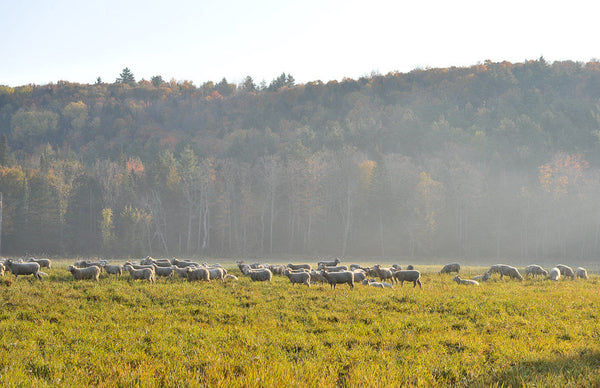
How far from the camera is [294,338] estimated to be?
421 inches

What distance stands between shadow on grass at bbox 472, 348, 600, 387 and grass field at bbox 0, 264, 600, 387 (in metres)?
0.04

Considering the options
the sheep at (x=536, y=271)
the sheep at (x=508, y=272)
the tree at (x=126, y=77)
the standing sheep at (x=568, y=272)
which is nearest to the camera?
the sheep at (x=508, y=272)

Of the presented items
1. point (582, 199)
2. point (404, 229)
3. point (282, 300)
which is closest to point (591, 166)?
point (582, 199)

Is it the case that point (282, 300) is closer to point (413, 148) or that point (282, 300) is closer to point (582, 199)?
point (582, 199)

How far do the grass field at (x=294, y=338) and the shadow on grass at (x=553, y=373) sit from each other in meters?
0.04


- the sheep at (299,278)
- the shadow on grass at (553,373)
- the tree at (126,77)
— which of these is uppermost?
the tree at (126,77)

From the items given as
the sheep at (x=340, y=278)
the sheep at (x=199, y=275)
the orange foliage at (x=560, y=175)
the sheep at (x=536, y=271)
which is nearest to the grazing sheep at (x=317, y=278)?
the sheep at (x=340, y=278)

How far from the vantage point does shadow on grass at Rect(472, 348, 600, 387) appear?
25.0 ft

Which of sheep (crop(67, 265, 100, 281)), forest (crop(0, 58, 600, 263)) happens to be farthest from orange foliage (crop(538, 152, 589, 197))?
sheep (crop(67, 265, 100, 281))

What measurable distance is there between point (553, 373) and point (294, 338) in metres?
5.80

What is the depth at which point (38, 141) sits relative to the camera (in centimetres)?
13200

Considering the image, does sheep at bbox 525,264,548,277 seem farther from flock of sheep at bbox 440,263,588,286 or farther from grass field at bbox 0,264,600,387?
grass field at bbox 0,264,600,387

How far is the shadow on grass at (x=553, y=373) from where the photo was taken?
300 inches

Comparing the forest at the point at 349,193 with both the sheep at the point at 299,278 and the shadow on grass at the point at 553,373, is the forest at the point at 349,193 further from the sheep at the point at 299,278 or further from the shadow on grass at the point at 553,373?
the shadow on grass at the point at 553,373
